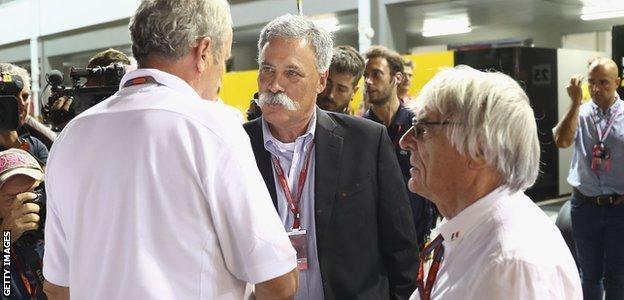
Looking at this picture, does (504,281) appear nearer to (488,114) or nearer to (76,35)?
(488,114)

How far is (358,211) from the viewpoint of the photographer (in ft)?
6.23

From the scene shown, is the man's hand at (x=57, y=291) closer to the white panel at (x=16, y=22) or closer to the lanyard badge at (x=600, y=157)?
the lanyard badge at (x=600, y=157)

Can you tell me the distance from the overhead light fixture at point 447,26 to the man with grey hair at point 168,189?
12.6 metres

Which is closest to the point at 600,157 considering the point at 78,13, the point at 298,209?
the point at 298,209

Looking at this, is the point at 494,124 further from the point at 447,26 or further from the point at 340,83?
the point at 447,26

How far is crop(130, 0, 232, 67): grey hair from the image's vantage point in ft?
4.30

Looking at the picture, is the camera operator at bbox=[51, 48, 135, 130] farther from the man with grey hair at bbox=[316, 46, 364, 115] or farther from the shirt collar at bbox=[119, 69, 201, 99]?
the shirt collar at bbox=[119, 69, 201, 99]

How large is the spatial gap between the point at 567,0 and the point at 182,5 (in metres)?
12.1

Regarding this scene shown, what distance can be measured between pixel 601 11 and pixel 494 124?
13.7m

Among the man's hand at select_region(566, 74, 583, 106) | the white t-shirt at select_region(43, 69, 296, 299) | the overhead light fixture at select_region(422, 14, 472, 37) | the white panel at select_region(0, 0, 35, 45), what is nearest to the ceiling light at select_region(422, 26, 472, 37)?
the overhead light fixture at select_region(422, 14, 472, 37)

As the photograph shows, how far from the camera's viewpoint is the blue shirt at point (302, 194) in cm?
186

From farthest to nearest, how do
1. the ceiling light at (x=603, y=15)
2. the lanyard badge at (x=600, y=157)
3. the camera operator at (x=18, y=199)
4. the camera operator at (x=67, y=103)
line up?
the ceiling light at (x=603, y=15) → the lanyard badge at (x=600, y=157) → the camera operator at (x=67, y=103) → the camera operator at (x=18, y=199)

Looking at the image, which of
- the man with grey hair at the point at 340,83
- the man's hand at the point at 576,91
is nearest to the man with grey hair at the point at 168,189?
the man with grey hair at the point at 340,83

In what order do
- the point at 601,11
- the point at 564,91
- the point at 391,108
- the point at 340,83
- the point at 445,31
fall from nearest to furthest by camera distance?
the point at 340,83 < the point at 391,108 < the point at 564,91 < the point at 601,11 < the point at 445,31
